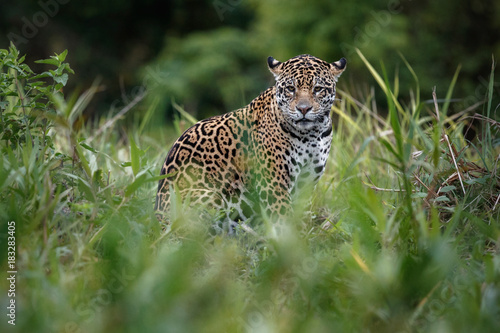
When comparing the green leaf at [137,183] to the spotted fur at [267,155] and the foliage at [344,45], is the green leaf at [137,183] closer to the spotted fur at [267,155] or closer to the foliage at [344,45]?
the spotted fur at [267,155]

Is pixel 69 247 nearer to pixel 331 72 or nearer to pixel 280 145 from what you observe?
pixel 280 145

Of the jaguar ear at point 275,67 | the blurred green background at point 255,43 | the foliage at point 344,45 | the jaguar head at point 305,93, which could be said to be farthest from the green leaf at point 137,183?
the foliage at point 344,45

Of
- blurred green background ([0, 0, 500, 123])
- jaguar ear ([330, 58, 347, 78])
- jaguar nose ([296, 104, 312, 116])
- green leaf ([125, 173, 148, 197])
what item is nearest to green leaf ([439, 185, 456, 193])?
jaguar nose ([296, 104, 312, 116])

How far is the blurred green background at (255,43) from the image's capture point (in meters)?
14.9

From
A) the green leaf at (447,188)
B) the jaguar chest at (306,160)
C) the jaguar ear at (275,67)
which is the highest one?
the jaguar ear at (275,67)

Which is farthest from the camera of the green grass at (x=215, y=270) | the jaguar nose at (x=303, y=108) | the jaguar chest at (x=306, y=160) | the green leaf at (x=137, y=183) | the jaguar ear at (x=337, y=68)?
the jaguar ear at (x=337, y=68)

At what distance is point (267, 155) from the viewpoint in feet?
14.2

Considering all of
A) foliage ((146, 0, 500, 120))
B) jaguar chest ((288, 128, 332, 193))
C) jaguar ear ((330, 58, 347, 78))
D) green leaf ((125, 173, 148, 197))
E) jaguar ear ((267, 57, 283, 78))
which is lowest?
foliage ((146, 0, 500, 120))

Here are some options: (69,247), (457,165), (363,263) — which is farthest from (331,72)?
(69,247)

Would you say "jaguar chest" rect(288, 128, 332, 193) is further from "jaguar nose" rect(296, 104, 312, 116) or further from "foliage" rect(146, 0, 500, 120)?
"foliage" rect(146, 0, 500, 120)

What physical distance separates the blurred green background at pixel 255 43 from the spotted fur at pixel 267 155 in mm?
7417

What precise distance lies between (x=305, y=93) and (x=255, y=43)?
13841mm

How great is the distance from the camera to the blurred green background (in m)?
14.9

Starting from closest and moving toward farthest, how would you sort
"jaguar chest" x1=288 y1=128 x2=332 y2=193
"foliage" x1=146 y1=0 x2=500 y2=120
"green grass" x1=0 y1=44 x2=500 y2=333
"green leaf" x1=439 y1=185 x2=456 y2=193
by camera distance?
"green grass" x1=0 y1=44 x2=500 y2=333 → "green leaf" x1=439 y1=185 x2=456 y2=193 → "jaguar chest" x1=288 y1=128 x2=332 y2=193 → "foliage" x1=146 y1=0 x2=500 y2=120
